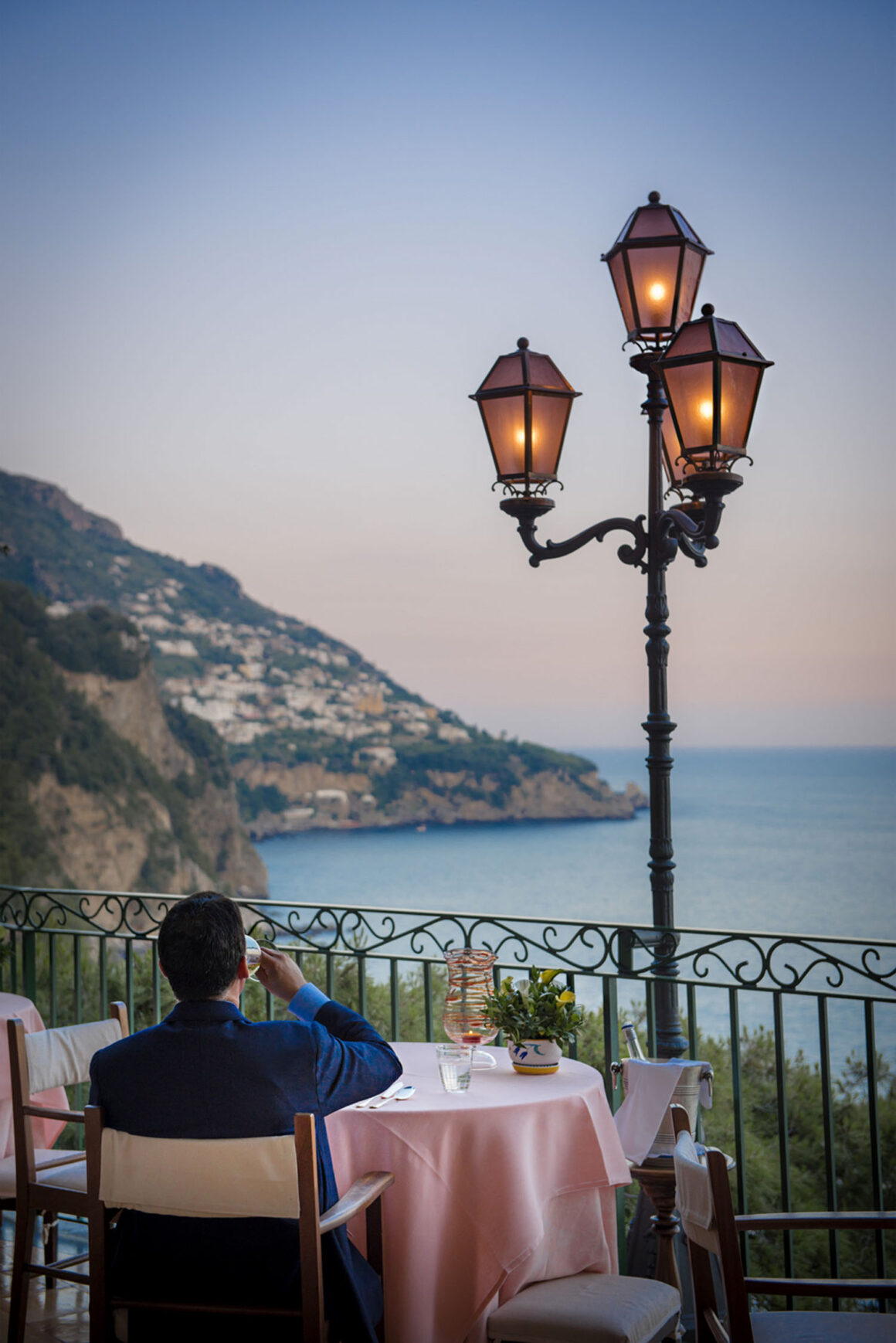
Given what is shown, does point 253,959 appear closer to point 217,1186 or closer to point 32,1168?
point 217,1186

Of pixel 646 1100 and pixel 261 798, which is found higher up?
pixel 646 1100

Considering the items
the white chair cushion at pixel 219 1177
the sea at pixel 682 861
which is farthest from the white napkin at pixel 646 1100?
the sea at pixel 682 861

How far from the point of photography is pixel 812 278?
101 ft

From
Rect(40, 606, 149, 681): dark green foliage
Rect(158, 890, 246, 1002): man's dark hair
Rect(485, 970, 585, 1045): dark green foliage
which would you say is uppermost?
Rect(40, 606, 149, 681): dark green foliage

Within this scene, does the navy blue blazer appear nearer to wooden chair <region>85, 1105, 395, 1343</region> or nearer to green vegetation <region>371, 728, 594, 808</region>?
wooden chair <region>85, 1105, 395, 1343</region>

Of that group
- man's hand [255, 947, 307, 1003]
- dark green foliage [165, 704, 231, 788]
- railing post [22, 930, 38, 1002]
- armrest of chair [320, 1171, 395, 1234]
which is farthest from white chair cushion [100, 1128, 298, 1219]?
dark green foliage [165, 704, 231, 788]

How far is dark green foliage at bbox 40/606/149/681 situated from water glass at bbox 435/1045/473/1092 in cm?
2944

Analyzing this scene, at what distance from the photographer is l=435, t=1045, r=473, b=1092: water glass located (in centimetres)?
248

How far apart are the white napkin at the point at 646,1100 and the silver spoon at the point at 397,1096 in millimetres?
720

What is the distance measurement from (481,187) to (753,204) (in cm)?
669

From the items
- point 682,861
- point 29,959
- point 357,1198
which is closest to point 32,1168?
point 357,1198

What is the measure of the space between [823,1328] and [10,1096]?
2152 millimetres

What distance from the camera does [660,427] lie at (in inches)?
140

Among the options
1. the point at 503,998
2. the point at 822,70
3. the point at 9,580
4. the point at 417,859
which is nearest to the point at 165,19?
the point at 503,998
